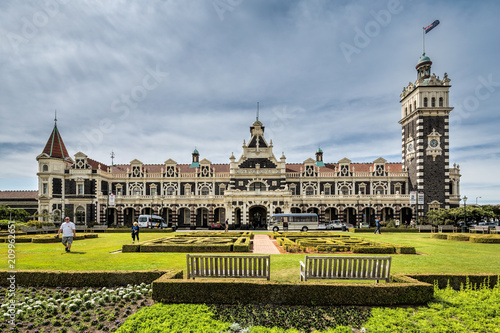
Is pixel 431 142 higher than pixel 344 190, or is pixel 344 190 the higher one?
pixel 431 142

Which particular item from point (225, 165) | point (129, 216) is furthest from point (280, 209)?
point (129, 216)

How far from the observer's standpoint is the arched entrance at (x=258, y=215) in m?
55.7

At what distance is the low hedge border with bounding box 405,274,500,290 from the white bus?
32941mm

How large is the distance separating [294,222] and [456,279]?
3436cm

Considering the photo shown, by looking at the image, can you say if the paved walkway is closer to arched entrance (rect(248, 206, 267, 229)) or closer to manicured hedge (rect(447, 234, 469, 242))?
manicured hedge (rect(447, 234, 469, 242))

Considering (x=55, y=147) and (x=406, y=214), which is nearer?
(x=55, y=147)

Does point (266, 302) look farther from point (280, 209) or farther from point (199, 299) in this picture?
point (280, 209)

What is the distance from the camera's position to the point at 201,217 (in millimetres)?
57875

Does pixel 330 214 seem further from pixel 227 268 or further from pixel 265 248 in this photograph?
pixel 227 268

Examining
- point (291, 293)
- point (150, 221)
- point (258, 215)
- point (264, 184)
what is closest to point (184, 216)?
point (150, 221)

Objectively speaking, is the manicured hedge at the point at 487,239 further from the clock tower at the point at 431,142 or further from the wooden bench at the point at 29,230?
the wooden bench at the point at 29,230

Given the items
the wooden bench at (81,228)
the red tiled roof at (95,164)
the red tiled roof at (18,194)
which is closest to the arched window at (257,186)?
the wooden bench at (81,228)

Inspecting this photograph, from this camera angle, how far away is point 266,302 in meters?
9.21

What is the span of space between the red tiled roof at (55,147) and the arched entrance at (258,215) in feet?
118
